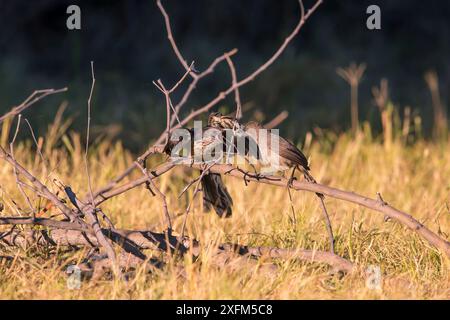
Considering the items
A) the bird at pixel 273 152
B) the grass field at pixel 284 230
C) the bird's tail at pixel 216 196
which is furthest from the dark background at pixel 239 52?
the bird at pixel 273 152

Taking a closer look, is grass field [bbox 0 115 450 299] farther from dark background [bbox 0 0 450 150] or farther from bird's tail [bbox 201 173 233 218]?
dark background [bbox 0 0 450 150]

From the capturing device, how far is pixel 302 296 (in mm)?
4027

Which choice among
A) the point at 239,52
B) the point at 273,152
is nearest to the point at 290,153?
the point at 273,152

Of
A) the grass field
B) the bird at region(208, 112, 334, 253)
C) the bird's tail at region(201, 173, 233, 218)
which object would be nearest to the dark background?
the grass field

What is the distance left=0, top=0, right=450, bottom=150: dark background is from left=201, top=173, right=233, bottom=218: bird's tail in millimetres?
4208

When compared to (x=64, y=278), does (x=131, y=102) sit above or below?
above

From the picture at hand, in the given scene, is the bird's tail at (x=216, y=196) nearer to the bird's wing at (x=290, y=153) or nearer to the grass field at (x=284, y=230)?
the grass field at (x=284, y=230)

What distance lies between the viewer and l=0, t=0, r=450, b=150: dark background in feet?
32.9

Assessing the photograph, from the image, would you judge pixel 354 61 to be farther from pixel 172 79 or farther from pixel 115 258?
pixel 115 258

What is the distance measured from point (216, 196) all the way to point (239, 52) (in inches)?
265

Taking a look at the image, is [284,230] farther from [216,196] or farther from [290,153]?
[290,153]

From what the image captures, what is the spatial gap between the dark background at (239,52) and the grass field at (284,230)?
2.28 meters
